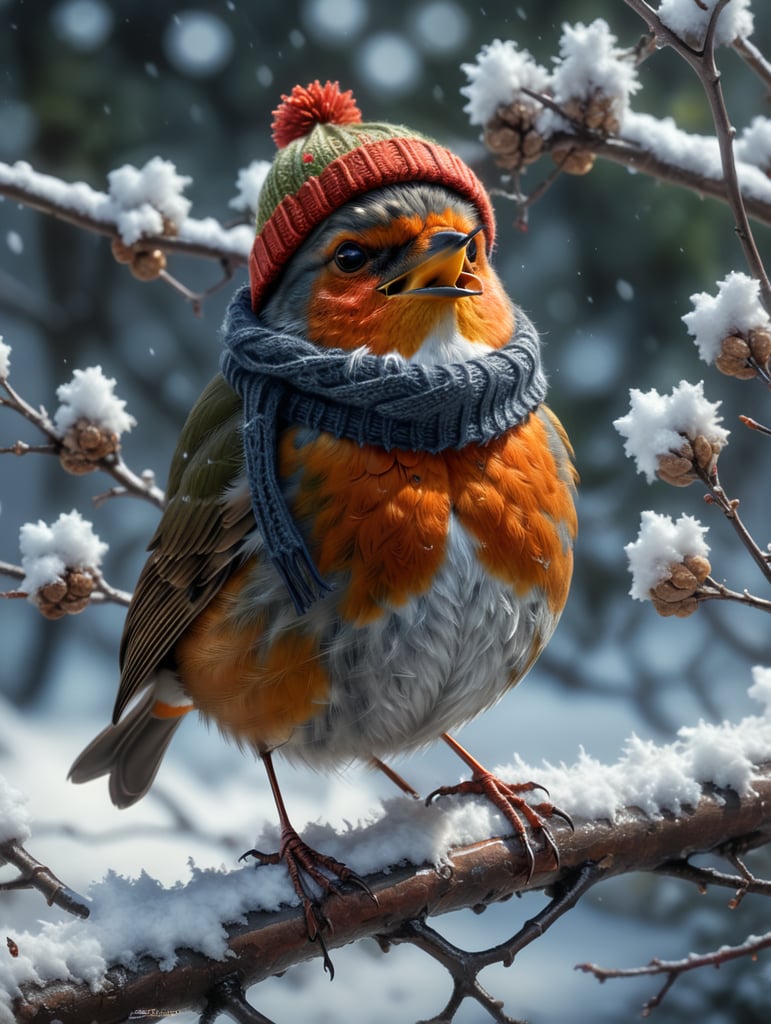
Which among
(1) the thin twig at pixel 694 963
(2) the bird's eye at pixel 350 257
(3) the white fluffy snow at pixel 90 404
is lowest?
(1) the thin twig at pixel 694 963

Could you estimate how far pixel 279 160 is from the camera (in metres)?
1.47

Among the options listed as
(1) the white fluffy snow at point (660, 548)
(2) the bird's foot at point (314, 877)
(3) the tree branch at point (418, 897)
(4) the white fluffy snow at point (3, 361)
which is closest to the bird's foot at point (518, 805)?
(3) the tree branch at point (418, 897)

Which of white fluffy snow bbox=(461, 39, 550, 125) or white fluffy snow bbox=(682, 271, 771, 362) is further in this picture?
white fluffy snow bbox=(461, 39, 550, 125)

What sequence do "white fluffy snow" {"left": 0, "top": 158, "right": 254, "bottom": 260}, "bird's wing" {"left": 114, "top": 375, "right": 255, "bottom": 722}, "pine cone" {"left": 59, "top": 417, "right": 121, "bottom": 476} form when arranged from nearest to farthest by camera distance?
"bird's wing" {"left": 114, "top": 375, "right": 255, "bottom": 722}
"pine cone" {"left": 59, "top": 417, "right": 121, "bottom": 476}
"white fluffy snow" {"left": 0, "top": 158, "right": 254, "bottom": 260}

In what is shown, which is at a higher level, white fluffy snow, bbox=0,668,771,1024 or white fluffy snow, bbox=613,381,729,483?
white fluffy snow, bbox=613,381,729,483

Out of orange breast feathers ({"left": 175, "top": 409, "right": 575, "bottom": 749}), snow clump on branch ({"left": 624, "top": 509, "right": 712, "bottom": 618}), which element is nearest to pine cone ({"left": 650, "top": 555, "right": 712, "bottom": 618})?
snow clump on branch ({"left": 624, "top": 509, "right": 712, "bottom": 618})

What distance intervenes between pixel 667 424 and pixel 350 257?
39cm

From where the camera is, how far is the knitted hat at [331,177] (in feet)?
4.52

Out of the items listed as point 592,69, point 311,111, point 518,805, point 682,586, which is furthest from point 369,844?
point 592,69

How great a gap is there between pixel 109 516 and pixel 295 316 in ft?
6.09

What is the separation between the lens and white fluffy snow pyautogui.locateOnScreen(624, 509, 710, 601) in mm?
1259

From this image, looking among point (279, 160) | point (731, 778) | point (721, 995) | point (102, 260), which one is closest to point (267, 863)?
point (731, 778)

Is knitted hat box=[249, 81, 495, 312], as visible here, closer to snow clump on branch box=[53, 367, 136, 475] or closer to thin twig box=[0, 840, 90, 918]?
snow clump on branch box=[53, 367, 136, 475]

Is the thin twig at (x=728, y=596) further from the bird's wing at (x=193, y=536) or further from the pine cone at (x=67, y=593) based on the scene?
the pine cone at (x=67, y=593)
